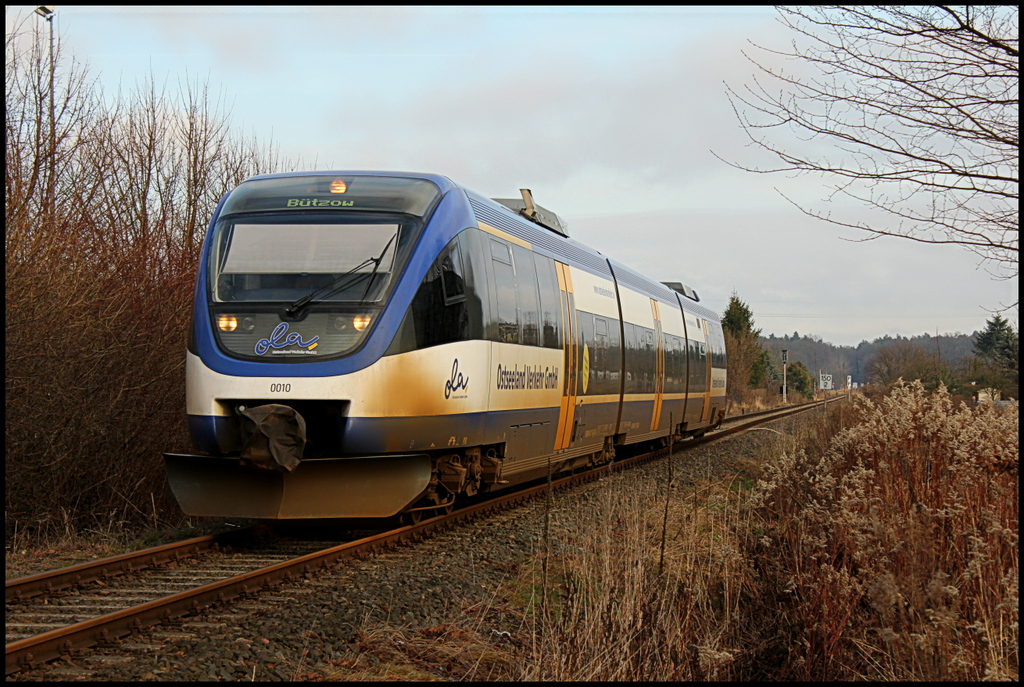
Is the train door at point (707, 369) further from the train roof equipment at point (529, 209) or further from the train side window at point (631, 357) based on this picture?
the train roof equipment at point (529, 209)

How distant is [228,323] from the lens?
850cm

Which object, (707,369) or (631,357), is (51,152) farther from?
(707,369)

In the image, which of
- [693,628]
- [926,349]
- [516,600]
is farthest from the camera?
[926,349]

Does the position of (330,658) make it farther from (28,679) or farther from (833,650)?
(833,650)

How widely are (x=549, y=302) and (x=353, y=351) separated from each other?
12.8 ft

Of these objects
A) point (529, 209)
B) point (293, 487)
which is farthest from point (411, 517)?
point (529, 209)

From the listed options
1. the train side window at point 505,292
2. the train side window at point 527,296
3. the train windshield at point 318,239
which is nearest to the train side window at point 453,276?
the train windshield at point 318,239

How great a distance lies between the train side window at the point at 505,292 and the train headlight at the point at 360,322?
74.1 inches

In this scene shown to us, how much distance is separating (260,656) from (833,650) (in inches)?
122

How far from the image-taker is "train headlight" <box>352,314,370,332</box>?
8273 mm

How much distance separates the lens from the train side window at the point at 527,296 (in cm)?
1062

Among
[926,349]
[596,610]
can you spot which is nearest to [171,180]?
[596,610]

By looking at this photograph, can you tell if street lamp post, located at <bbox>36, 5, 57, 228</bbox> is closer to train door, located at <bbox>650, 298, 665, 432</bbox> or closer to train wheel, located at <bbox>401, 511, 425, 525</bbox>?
train wheel, located at <bbox>401, 511, 425, 525</bbox>

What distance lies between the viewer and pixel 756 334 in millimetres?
67250
